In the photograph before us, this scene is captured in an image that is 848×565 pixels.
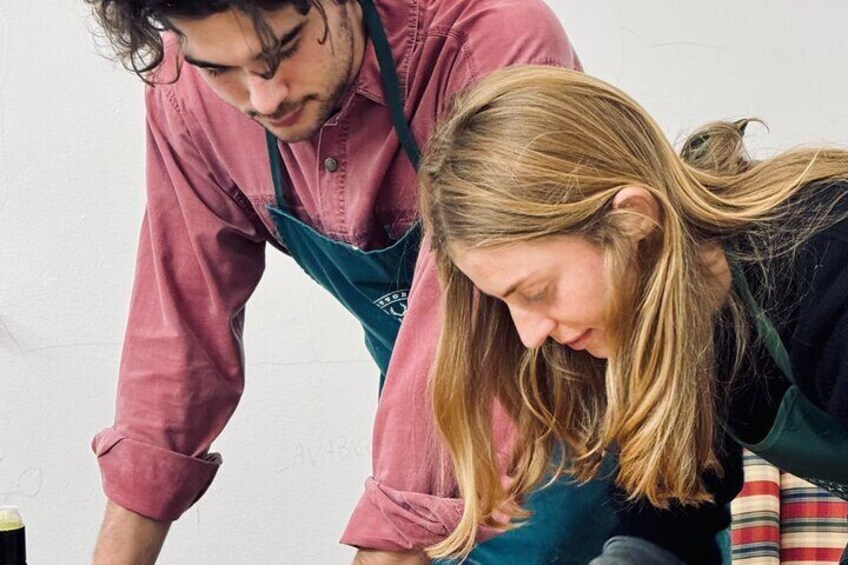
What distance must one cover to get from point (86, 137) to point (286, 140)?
32.4 inches

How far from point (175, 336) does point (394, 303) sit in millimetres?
226

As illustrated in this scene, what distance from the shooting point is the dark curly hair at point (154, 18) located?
102cm

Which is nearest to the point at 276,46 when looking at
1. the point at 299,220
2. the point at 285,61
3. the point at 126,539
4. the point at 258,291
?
the point at 285,61

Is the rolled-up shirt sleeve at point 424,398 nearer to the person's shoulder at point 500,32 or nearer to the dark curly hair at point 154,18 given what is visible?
the person's shoulder at point 500,32

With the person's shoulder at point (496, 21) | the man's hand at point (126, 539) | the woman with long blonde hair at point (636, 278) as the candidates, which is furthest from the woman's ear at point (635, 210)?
the man's hand at point (126, 539)

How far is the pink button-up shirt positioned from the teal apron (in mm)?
280

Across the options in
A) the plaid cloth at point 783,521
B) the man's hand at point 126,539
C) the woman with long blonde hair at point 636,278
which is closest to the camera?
the woman with long blonde hair at point 636,278

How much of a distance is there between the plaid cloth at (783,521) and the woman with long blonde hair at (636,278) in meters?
0.52

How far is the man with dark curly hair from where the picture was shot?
1045mm

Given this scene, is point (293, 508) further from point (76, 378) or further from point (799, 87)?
point (799, 87)

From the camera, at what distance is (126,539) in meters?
1.24

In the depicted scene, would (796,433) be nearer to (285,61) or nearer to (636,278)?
(636,278)

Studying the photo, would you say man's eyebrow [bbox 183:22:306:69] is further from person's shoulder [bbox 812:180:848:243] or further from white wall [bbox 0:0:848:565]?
white wall [bbox 0:0:848:565]

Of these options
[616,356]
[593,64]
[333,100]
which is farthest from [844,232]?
[593,64]
